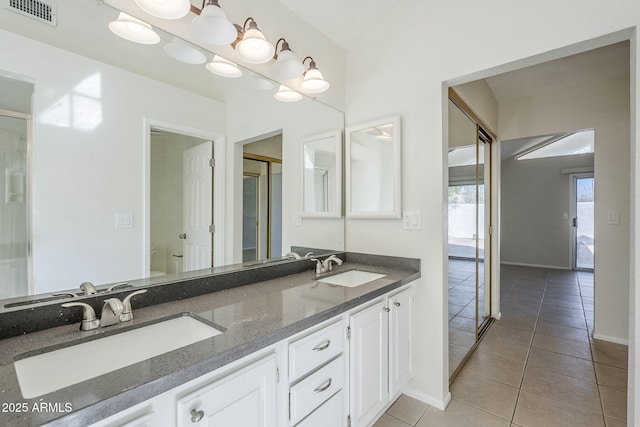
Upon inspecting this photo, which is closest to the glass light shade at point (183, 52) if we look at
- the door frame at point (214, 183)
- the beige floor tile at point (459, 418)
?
the door frame at point (214, 183)

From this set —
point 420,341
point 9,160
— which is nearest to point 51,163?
point 9,160

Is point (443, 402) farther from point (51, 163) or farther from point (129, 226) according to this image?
point (51, 163)

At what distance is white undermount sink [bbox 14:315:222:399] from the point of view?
0.78 m

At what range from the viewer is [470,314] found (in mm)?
2918

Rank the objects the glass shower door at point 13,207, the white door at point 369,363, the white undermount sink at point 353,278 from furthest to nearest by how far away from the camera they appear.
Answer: the white undermount sink at point 353,278 → the white door at point 369,363 → the glass shower door at point 13,207

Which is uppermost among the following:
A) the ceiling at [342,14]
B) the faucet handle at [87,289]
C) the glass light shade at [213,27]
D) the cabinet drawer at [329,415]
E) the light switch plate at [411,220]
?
the ceiling at [342,14]

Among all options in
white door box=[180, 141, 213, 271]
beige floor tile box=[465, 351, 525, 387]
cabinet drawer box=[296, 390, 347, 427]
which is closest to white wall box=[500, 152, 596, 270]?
beige floor tile box=[465, 351, 525, 387]

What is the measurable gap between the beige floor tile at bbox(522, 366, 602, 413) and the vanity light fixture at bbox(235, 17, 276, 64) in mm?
2820

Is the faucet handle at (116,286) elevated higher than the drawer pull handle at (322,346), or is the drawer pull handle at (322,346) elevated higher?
the faucet handle at (116,286)

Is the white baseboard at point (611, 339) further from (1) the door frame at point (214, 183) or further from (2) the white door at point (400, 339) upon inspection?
(1) the door frame at point (214, 183)

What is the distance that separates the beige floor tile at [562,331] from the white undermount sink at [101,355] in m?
3.46

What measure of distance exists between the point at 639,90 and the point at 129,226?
2.34 meters

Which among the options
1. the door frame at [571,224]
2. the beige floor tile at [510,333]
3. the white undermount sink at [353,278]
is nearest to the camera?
the white undermount sink at [353,278]

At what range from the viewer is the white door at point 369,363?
54.8 inches
